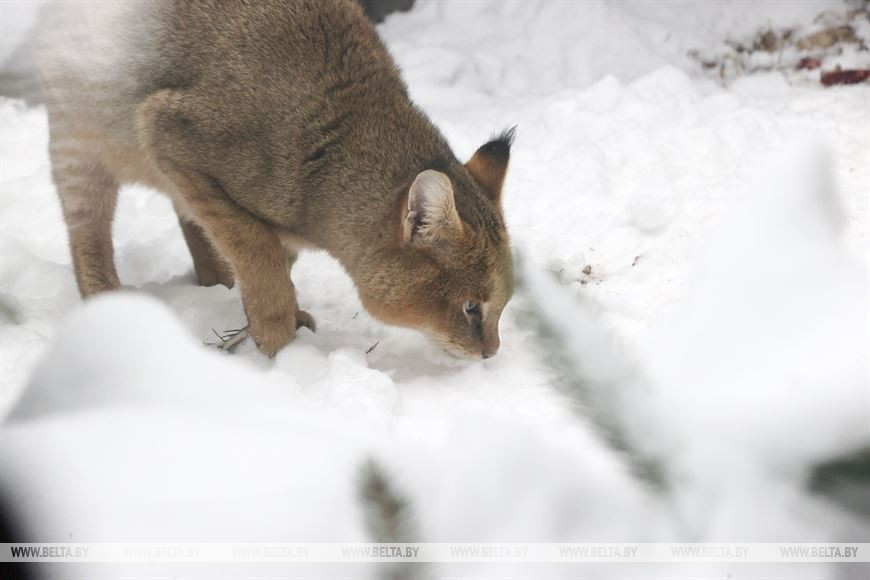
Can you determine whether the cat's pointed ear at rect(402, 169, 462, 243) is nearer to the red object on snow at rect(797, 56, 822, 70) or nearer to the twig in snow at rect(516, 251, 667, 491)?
the twig in snow at rect(516, 251, 667, 491)

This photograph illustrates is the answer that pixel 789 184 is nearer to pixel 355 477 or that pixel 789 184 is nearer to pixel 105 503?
pixel 355 477

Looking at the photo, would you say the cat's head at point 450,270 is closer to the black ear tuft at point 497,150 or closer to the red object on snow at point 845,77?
the black ear tuft at point 497,150

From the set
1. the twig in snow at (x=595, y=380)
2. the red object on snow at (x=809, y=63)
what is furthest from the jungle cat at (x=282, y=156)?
the red object on snow at (x=809, y=63)

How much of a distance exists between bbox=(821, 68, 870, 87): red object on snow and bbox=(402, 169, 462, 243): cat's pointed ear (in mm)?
2558

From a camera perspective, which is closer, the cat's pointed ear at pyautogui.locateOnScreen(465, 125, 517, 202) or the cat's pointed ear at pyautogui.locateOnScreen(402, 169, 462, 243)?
the cat's pointed ear at pyautogui.locateOnScreen(402, 169, 462, 243)

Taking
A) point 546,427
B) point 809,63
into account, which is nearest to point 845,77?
point 809,63

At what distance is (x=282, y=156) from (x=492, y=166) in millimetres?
896

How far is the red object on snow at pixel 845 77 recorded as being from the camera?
4.50 m

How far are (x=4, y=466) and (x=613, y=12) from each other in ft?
15.8

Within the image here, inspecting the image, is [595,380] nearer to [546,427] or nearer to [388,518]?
[546,427]

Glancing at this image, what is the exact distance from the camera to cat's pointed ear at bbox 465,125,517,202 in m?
3.60

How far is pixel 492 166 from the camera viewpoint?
361 centimetres

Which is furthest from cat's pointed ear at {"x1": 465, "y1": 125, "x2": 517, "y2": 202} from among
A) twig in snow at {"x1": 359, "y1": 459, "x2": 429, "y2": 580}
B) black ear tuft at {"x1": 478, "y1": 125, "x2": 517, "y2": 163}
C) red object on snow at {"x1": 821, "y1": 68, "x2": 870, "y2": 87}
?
twig in snow at {"x1": 359, "y1": 459, "x2": 429, "y2": 580}

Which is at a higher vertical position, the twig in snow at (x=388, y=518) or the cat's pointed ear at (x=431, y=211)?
the twig in snow at (x=388, y=518)
